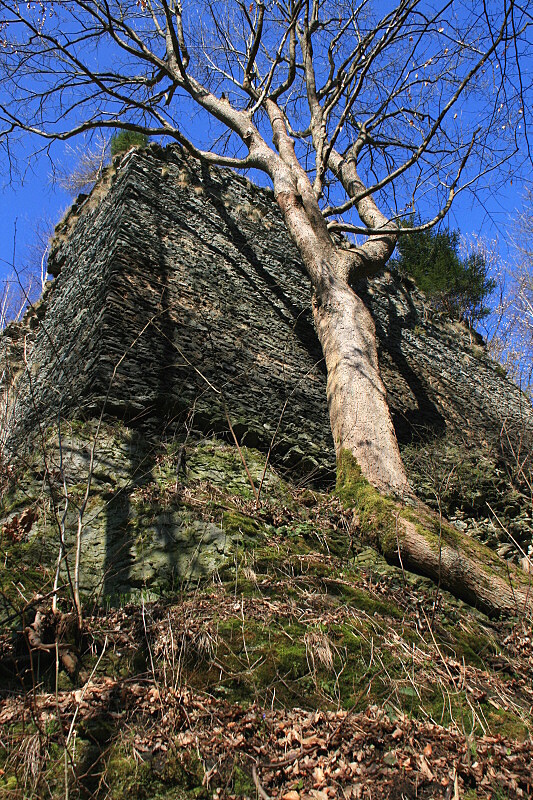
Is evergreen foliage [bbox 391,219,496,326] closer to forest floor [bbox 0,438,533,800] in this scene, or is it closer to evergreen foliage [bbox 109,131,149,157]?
evergreen foliage [bbox 109,131,149,157]

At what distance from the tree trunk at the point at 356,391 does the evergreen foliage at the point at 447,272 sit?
8.24 metres

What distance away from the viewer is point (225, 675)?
2.01 metres

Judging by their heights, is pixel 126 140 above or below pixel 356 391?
above

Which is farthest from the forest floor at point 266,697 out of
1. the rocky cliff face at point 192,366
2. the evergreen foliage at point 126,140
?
the evergreen foliage at point 126,140

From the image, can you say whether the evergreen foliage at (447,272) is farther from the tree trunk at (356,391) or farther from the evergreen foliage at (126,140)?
the tree trunk at (356,391)

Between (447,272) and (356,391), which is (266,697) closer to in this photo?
(356,391)

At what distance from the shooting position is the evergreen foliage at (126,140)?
10.4m

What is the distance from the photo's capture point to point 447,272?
12.7 m

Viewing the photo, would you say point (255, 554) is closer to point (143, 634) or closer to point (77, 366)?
point (143, 634)

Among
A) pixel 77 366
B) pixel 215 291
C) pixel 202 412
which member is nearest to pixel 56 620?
pixel 202 412

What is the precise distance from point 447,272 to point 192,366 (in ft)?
34.0

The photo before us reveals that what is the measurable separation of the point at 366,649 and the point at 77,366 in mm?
3404

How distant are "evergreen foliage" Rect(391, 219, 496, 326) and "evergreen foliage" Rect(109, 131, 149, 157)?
21.3 feet

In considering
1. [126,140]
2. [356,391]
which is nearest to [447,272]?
[126,140]
